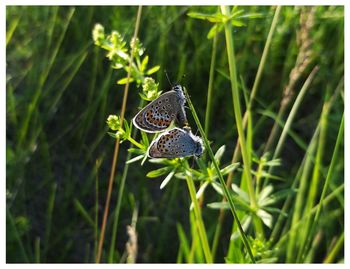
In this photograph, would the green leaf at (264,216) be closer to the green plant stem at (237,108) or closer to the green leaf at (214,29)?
the green plant stem at (237,108)

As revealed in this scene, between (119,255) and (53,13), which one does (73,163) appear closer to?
(119,255)

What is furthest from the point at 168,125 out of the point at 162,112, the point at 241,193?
the point at 241,193

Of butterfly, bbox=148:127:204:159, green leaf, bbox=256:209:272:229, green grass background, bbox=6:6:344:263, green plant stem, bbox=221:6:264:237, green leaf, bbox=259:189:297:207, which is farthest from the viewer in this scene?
green grass background, bbox=6:6:344:263

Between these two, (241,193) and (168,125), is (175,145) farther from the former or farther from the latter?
(241,193)

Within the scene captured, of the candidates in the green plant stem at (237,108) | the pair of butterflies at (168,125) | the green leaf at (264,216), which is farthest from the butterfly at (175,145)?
the green leaf at (264,216)

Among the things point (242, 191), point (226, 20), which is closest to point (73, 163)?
point (242, 191)

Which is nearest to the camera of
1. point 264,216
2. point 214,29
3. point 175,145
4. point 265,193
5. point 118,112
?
point 175,145

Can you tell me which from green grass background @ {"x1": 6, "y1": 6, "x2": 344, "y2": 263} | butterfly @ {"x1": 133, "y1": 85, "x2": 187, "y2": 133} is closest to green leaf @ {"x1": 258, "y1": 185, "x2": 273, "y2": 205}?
green grass background @ {"x1": 6, "y1": 6, "x2": 344, "y2": 263}

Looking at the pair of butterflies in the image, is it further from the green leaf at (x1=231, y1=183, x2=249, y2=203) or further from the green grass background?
the green grass background

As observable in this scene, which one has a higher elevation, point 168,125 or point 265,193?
point 168,125
